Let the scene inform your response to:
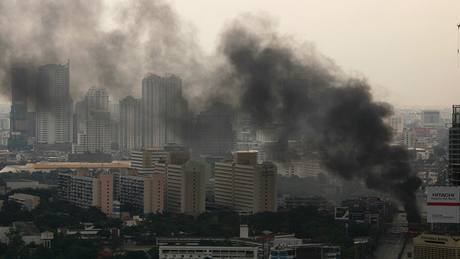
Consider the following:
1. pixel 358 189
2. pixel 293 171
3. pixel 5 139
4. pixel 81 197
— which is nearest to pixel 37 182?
pixel 81 197

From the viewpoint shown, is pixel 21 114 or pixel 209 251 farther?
pixel 21 114

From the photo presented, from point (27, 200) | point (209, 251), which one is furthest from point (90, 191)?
point (209, 251)

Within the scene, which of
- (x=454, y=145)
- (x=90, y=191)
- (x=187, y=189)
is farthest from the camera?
(x=90, y=191)

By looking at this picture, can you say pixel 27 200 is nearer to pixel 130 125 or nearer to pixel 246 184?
pixel 246 184

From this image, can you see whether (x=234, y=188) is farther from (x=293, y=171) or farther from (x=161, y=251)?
(x=161, y=251)

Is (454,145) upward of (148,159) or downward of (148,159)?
upward
